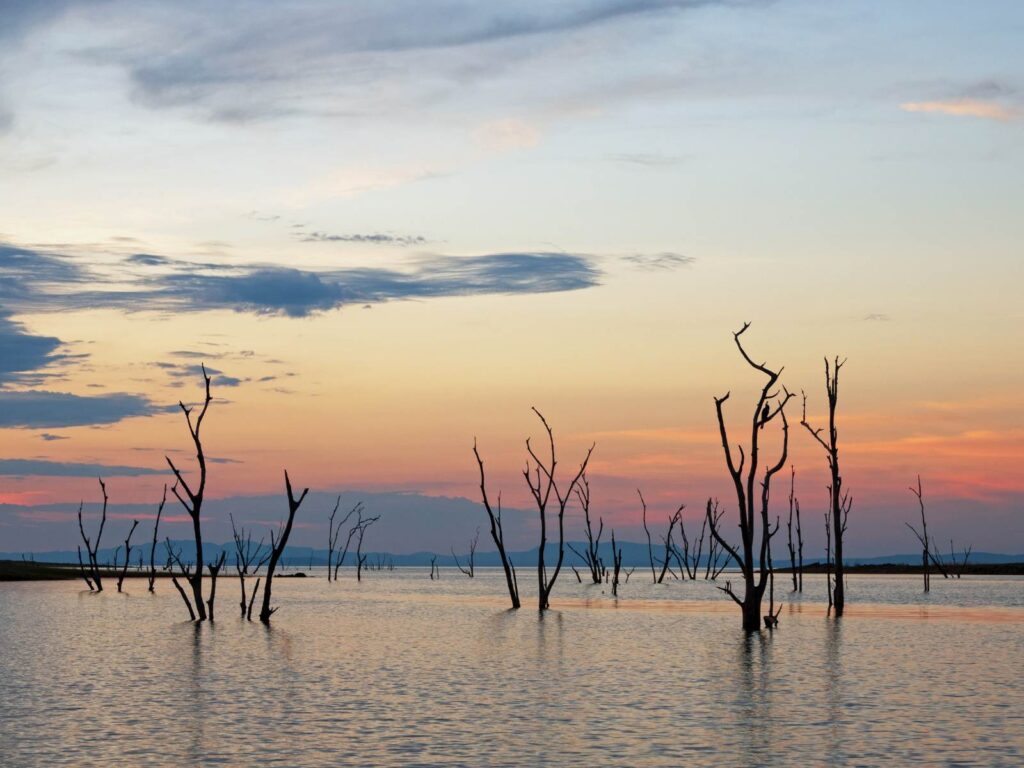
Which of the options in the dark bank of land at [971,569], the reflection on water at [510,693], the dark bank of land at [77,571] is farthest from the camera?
the dark bank of land at [971,569]

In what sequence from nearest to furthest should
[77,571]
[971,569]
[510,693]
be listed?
1. [510,693]
2. [77,571]
3. [971,569]

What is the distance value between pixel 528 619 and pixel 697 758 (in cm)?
3272

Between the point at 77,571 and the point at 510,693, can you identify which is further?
the point at 77,571

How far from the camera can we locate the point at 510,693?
25719mm

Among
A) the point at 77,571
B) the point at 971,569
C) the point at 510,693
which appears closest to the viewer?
the point at 510,693

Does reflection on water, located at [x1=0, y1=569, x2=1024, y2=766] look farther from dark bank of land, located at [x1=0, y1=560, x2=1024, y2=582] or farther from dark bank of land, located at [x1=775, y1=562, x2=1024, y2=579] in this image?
dark bank of land, located at [x1=775, y1=562, x2=1024, y2=579]

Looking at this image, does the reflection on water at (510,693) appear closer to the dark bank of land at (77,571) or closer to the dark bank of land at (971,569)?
the dark bank of land at (77,571)

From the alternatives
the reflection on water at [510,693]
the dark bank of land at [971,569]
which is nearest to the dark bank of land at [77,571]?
the dark bank of land at [971,569]

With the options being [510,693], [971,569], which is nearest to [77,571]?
[971,569]

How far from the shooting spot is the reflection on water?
1873 centimetres

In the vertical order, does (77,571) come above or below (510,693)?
above

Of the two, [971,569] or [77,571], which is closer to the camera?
[77,571]

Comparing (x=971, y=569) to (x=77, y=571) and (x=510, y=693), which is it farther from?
(x=510, y=693)

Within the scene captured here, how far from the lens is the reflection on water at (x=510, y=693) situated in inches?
738
